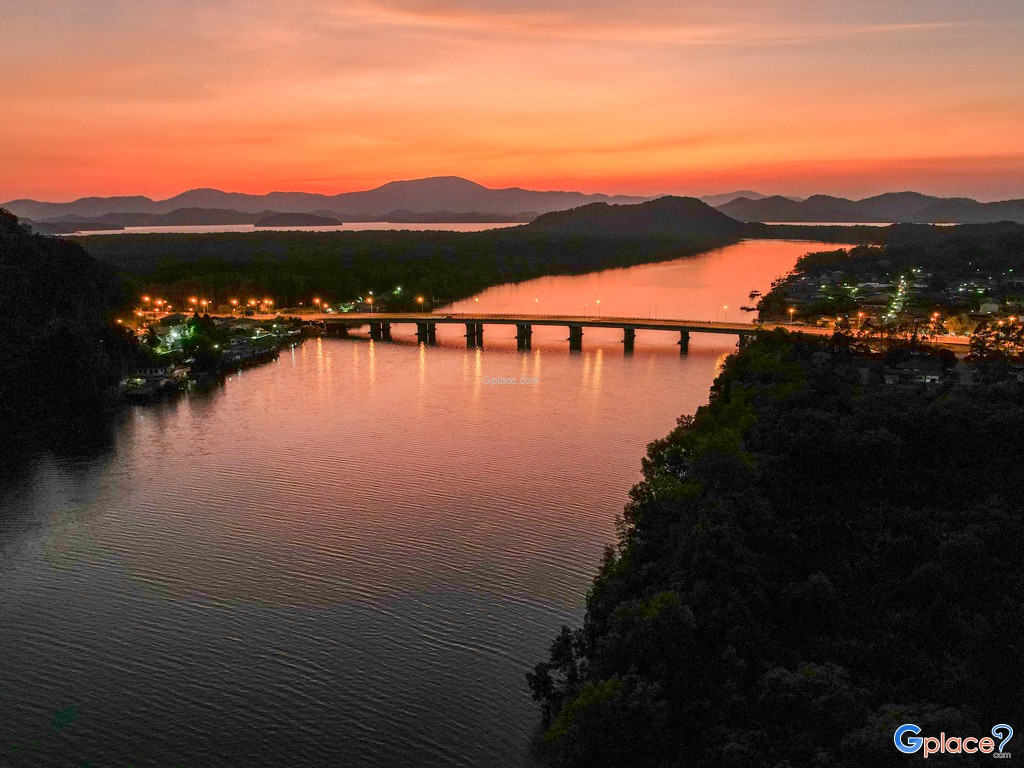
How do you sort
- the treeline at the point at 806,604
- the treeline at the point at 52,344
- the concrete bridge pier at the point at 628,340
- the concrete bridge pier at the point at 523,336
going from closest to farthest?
the treeline at the point at 806,604 → the treeline at the point at 52,344 → the concrete bridge pier at the point at 628,340 → the concrete bridge pier at the point at 523,336

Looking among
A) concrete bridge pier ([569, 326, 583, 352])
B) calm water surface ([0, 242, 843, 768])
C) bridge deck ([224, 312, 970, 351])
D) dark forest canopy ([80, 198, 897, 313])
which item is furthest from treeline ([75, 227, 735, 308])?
calm water surface ([0, 242, 843, 768])

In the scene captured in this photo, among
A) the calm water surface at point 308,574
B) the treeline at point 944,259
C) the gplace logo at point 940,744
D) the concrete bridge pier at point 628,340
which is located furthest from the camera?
the treeline at point 944,259

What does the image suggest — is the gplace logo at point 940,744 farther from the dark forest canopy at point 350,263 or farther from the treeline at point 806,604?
the dark forest canopy at point 350,263

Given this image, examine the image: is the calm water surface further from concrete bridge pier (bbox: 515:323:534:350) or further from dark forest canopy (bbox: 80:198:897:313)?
dark forest canopy (bbox: 80:198:897:313)

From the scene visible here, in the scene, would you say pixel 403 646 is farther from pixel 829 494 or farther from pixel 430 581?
pixel 829 494

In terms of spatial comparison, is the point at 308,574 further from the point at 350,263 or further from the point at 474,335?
the point at 350,263

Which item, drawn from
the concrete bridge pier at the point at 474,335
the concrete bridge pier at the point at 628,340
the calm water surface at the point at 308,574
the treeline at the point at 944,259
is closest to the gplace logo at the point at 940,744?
the calm water surface at the point at 308,574

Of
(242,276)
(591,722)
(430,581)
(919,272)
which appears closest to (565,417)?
(430,581)
